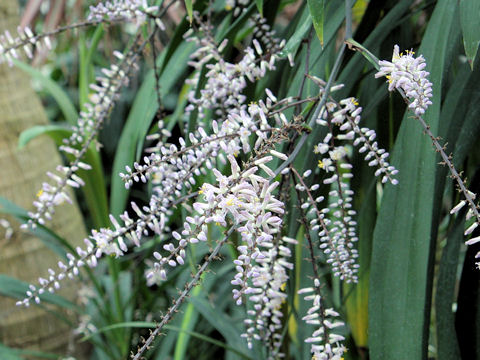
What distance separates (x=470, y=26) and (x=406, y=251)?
0.75 ft

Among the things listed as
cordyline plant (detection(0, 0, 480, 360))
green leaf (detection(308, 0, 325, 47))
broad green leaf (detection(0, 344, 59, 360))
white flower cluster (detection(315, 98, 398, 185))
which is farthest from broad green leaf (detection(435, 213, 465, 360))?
broad green leaf (detection(0, 344, 59, 360))

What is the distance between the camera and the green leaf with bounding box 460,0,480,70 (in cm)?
53

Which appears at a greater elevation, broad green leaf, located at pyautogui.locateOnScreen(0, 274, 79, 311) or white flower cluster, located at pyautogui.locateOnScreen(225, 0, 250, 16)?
white flower cluster, located at pyautogui.locateOnScreen(225, 0, 250, 16)

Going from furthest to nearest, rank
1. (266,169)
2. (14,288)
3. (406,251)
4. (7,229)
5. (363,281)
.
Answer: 1. (7,229)
2. (14,288)
3. (363,281)
4. (406,251)
5. (266,169)

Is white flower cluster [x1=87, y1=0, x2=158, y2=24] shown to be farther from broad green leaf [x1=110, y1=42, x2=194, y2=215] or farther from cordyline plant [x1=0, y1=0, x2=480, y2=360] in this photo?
broad green leaf [x1=110, y1=42, x2=194, y2=215]

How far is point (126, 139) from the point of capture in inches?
45.0

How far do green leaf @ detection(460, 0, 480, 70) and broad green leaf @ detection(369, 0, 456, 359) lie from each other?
0.19 ft

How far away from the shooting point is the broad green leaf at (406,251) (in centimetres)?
55

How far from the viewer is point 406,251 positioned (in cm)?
57

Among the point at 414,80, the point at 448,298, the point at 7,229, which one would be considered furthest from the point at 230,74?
the point at 7,229

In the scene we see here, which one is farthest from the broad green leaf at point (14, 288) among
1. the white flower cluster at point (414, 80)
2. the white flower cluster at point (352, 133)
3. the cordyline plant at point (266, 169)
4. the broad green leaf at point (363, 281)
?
the white flower cluster at point (414, 80)

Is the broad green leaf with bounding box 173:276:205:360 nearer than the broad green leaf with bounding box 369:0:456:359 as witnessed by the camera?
No

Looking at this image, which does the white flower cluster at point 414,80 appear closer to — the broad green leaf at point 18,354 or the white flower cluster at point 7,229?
the broad green leaf at point 18,354

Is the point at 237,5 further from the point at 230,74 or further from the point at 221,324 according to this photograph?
the point at 221,324
